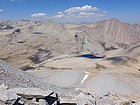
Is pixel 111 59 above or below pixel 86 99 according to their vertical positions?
below

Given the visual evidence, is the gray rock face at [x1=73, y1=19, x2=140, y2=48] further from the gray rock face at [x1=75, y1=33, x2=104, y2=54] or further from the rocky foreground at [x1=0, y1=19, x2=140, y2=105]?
the gray rock face at [x1=75, y1=33, x2=104, y2=54]

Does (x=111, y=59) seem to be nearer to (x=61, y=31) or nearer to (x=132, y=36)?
(x=61, y=31)

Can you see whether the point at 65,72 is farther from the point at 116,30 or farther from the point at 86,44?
the point at 116,30

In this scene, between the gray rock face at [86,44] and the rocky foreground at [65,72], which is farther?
the gray rock face at [86,44]

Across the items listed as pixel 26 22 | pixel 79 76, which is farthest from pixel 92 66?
pixel 26 22

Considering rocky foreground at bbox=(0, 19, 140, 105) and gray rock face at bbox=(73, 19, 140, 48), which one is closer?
rocky foreground at bbox=(0, 19, 140, 105)

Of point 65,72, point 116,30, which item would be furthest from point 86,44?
point 116,30

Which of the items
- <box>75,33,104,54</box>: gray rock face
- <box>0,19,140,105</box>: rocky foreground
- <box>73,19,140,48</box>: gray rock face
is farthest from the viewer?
<box>73,19,140,48</box>: gray rock face

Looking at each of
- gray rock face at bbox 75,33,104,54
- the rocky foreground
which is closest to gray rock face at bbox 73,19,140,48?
the rocky foreground

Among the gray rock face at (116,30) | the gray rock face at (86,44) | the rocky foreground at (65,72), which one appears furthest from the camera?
the gray rock face at (116,30)

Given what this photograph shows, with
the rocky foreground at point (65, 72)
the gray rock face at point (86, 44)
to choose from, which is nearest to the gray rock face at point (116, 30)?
the rocky foreground at point (65, 72)

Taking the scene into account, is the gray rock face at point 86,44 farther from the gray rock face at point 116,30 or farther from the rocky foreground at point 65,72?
the gray rock face at point 116,30
